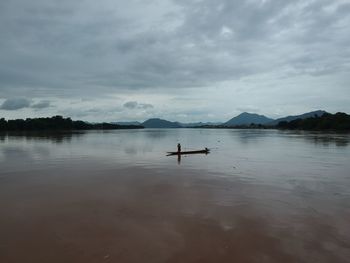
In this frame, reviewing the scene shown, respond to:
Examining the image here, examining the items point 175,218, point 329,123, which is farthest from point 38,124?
point 175,218

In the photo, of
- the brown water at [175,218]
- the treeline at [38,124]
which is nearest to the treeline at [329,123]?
the brown water at [175,218]

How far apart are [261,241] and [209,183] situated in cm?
1069

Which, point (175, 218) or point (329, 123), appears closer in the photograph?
point (175, 218)

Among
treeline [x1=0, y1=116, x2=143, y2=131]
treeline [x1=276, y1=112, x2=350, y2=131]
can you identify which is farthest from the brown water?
treeline [x1=0, y1=116, x2=143, y2=131]

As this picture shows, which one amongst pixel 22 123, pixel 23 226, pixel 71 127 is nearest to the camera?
pixel 23 226

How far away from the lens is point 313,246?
10367 mm

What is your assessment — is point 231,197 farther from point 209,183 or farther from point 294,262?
point 294,262

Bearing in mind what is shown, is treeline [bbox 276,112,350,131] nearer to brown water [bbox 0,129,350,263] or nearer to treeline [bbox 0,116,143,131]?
brown water [bbox 0,129,350,263]

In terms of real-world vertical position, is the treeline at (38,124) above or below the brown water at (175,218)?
above

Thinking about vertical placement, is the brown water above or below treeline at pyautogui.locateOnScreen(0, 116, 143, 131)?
below

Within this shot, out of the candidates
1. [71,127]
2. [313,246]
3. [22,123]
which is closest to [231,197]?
[313,246]

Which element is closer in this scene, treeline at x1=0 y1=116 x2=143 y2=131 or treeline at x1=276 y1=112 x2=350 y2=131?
treeline at x1=276 y1=112 x2=350 y2=131

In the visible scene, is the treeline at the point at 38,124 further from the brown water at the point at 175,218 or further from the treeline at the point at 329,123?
the brown water at the point at 175,218

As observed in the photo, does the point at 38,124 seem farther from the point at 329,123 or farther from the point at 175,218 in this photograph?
the point at 175,218
